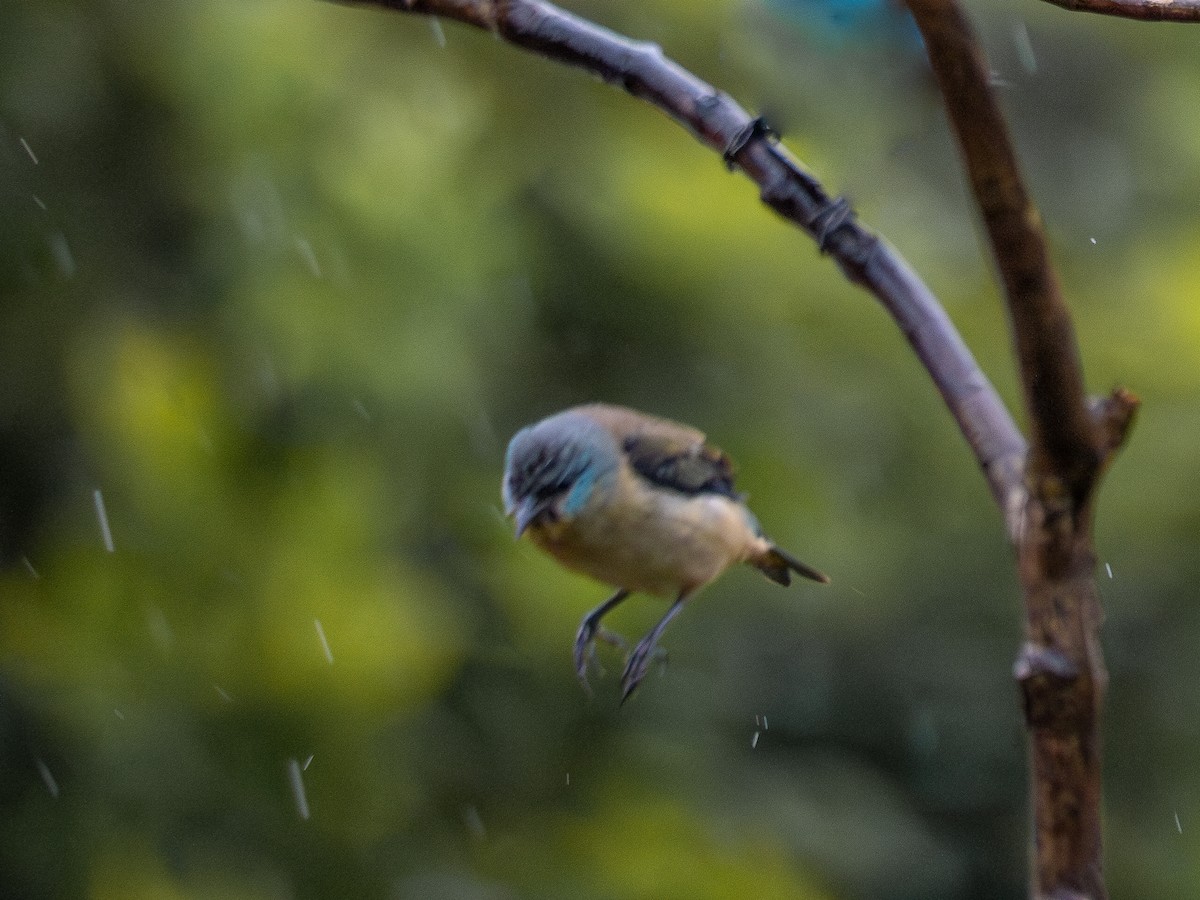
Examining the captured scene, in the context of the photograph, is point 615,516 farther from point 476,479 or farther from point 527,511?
point 476,479

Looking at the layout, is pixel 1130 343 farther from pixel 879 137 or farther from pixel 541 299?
pixel 541 299

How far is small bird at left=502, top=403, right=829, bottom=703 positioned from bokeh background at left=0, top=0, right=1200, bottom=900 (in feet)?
2.22

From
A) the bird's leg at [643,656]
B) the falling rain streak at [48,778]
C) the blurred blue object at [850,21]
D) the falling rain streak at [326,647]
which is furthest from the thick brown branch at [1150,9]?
the falling rain streak at [48,778]

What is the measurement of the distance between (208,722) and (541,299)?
3.96 ft

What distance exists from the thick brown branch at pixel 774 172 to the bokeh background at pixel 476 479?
756mm

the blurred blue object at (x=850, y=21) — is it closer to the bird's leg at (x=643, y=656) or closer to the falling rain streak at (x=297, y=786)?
the bird's leg at (x=643, y=656)

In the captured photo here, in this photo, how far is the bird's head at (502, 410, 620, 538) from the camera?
2033mm

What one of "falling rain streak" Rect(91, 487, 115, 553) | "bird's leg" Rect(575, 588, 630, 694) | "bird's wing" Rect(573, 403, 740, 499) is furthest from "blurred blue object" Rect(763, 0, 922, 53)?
"falling rain streak" Rect(91, 487, 115, 553)

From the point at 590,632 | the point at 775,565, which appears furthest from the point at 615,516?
the point at 775,565

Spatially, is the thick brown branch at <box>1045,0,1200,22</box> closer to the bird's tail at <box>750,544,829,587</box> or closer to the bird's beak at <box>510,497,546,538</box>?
the bird's beak at <box>510,497,546,538</box>

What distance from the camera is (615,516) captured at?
2.08 meters

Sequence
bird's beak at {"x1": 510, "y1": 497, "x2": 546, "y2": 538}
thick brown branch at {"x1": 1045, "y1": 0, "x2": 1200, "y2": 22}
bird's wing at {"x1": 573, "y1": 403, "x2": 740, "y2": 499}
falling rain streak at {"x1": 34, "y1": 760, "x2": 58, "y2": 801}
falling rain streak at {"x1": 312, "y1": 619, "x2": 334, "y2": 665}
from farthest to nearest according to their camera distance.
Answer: falling rain streak at {"x1": 34, "y1": 760, "x2": 58, "y2": 801}
falling rain streak at {"x1": 312, "y1": 619, "x2": 334, "y2": 665}
bird's wing at {"x1": 573, "y1": 403, "x2": 740, "y2": 499}
bird's beak at {"x1": 510, "y1": 497, "x2": 546, "y2": 538}
thick brown branch at {"x1": 1045, "y1": 0, "x2": 1200, "y2": 22}

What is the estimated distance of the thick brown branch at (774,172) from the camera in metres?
1.28

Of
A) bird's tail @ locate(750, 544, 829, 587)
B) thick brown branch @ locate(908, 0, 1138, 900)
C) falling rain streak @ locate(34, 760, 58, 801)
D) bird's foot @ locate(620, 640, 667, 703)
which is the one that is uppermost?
thick brown branch @ locate(908, 0, 1138, 900)
